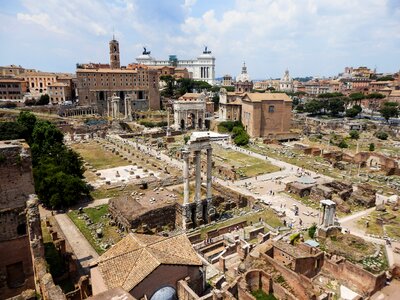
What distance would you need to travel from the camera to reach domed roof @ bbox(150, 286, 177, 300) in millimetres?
15172

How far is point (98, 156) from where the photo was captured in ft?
186

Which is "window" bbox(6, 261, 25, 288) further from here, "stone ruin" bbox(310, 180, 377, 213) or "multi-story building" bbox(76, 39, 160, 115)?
"multi-story building" bbox(76, 39, 160, 115)

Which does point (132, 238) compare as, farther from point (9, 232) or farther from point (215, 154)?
point (215, 154)

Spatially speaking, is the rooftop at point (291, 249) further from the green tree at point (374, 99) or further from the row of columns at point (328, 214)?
the green tree at point (374, 99)

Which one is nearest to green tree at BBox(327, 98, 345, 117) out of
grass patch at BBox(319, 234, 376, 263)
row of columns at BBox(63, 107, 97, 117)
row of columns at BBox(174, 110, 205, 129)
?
row of columns at BBox(174, 110, 205, 129)

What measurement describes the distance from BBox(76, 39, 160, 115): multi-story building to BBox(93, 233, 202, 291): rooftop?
271 ft

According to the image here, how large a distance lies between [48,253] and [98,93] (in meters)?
77.3

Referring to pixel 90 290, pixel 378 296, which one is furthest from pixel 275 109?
pixel 90 290

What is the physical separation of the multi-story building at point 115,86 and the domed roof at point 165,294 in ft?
280

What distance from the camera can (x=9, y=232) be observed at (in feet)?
60.6

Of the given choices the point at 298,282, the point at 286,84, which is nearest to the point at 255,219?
the point at 298,282

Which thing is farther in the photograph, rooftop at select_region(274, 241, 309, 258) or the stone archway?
the stone archway

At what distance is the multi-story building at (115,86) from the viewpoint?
9169cm

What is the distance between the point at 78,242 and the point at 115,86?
255ft
